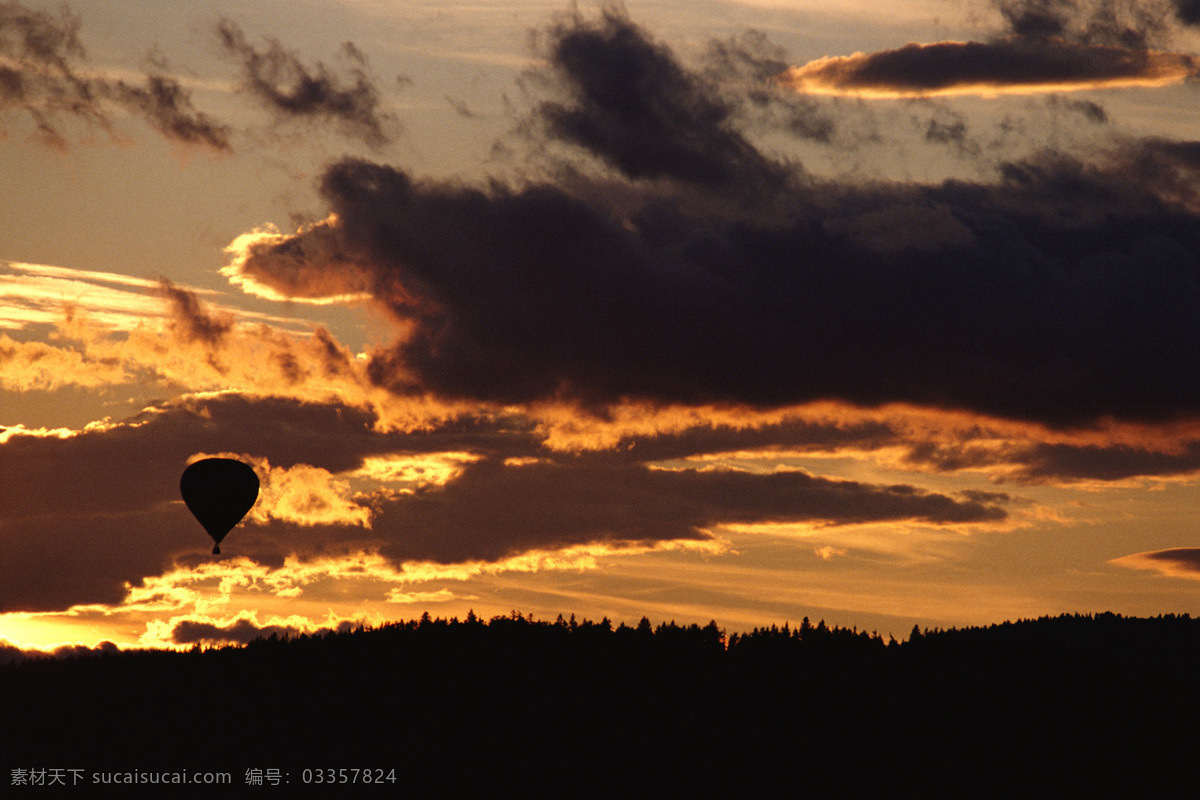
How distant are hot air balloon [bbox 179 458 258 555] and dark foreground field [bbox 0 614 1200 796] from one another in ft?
41.3

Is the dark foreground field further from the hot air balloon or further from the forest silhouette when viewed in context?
the hot air balloon

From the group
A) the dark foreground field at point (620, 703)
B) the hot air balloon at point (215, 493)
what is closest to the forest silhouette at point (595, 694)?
the dark foreground field at point (620, 703)

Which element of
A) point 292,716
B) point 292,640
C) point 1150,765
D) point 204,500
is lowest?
point 1150,765

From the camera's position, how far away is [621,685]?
97750 mm

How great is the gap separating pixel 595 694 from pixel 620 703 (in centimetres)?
254

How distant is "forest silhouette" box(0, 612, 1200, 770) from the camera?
85.8m

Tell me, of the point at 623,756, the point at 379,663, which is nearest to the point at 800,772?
the point at 623,756

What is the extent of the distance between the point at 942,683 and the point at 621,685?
27.1 metres

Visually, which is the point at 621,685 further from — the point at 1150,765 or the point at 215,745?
the point at 1150,765

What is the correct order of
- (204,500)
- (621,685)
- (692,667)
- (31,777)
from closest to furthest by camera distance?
(31,777) → (204,500) → (621,685) → (692,667)

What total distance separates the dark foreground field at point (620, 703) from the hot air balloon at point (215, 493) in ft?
41.3

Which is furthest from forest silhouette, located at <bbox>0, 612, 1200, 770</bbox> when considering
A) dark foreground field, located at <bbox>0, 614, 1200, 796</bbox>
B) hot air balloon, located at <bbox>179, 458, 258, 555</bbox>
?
hot air balloon, located at <bbox>179, 458, 258, 555</bbox>

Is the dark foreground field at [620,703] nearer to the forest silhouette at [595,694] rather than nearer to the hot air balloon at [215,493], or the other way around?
the forest silhouette at [595,694]

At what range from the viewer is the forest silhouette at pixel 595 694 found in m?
85.8
